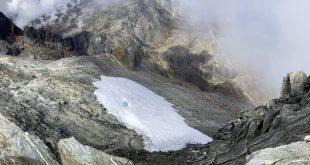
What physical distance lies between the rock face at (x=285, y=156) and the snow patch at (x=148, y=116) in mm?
16290

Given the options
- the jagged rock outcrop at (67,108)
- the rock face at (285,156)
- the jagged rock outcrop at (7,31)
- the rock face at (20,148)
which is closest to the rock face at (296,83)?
the jagged rock outcrop at (67,108)

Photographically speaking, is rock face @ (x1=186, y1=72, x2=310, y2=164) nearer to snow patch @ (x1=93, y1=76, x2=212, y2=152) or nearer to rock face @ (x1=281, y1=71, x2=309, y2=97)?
rock face @ (x1=281, y1=71, x2=309, y2=97)

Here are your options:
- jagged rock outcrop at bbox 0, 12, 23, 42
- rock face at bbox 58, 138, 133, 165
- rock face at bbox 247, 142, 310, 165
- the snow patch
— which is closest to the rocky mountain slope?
rock face at bbox 58, 138, 133, 165

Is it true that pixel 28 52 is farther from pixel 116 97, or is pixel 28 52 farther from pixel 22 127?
pixel 22 127

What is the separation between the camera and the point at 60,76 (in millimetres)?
57281

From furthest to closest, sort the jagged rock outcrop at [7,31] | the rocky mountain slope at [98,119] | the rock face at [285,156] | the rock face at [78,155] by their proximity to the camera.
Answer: the jagged rock outcrop at [7,31]
the rocky mountain slope at [98,119]
the rock face at [78,155]
the rock face at [285,156]

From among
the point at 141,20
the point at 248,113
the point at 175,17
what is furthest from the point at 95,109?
the point at 175,17

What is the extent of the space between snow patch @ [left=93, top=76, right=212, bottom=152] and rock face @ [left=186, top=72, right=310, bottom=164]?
2676mm

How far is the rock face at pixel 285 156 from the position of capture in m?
31.2

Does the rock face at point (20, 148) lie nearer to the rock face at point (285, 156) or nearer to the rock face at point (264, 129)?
the rock face at point (264, 129)

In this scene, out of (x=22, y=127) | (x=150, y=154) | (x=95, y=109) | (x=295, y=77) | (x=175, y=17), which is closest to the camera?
(x=22, y=127)

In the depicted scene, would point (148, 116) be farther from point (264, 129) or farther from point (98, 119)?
point (264, 129)

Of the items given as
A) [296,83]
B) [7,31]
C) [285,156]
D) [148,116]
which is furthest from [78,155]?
[7,31]

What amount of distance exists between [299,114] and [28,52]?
90438 mm
